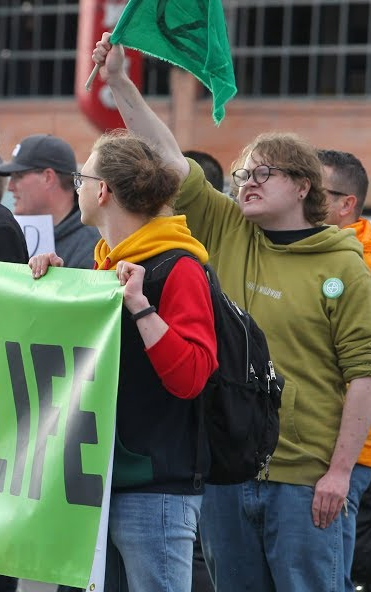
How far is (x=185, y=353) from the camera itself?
3.38m

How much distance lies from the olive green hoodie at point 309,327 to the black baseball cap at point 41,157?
2.12m

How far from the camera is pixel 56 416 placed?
363 centimetres

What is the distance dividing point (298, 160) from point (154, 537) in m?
1.49

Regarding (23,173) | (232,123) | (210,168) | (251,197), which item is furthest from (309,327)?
(232,123)

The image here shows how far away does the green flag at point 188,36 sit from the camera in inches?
177

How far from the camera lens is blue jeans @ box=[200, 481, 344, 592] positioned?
13.7ft

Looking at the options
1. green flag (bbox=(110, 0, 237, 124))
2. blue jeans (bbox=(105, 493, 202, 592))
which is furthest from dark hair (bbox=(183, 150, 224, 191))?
blue jeans (bbox=(105, 493, 202, 592))

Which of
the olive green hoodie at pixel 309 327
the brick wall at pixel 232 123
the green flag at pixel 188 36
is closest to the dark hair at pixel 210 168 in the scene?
the green flag at pixel 188 36

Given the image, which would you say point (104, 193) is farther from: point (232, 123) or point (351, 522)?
point (232, 123)

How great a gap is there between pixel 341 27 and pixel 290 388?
1537cm

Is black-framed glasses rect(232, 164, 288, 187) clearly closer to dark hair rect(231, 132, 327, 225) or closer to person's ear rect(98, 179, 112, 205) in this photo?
dark hair rect(231, 132, 327, 225)

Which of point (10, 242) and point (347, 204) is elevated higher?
point (347, 204)

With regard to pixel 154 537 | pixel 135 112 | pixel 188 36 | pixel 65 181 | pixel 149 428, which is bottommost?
pixel 154 537

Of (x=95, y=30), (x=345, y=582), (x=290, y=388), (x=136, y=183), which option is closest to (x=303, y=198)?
(x=290, y=388)
